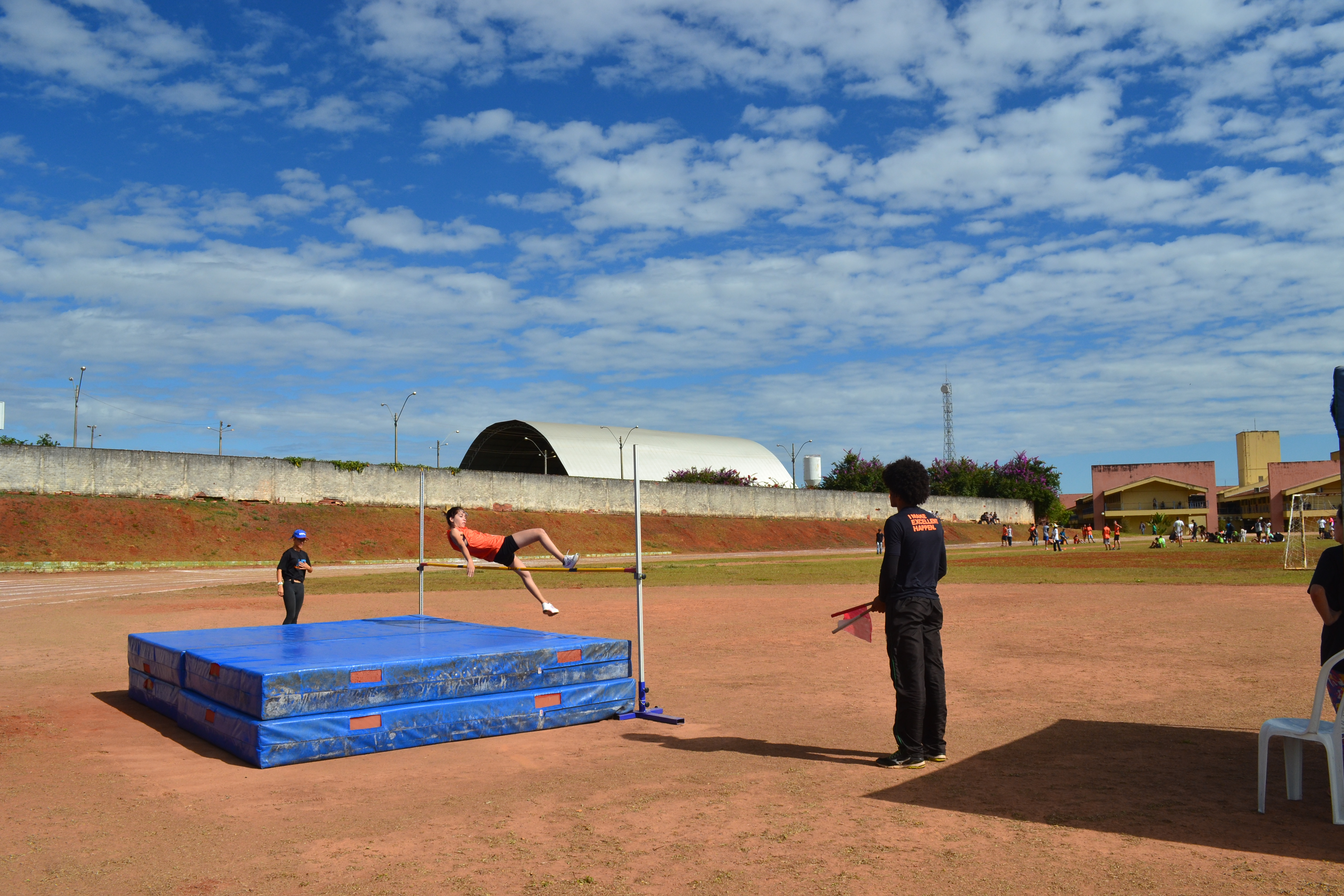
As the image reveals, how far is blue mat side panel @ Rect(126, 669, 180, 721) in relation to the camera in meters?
9.23

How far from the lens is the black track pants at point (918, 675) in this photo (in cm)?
693

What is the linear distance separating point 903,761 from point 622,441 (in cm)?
7364

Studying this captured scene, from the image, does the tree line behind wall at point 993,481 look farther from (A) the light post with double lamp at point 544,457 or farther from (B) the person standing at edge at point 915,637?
(B) the person standing at edge at point 915,637

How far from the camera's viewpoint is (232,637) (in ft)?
34.0

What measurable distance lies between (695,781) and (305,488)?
52.2 m

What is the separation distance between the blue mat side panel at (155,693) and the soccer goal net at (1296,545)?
31671 millimetres

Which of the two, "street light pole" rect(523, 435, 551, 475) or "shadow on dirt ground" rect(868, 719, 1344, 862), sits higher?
"street light pole" rect(523, 435, 551, 475)

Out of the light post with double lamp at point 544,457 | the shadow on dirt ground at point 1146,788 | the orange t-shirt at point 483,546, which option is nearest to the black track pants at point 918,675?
the shadow on dirt ground at point 1146,788

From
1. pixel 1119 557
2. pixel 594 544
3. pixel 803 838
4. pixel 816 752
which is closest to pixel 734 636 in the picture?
pixel 816 752

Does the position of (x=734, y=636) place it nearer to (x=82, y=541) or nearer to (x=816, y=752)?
(x=816, y=752)

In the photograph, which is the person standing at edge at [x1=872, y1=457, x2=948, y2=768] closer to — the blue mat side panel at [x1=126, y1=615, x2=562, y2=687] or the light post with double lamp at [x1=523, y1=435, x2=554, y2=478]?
the blue mat side panel at [x1=126, y1=615, x2=562, y2=687]

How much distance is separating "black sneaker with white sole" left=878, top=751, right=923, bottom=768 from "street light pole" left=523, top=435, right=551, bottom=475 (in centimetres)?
6653

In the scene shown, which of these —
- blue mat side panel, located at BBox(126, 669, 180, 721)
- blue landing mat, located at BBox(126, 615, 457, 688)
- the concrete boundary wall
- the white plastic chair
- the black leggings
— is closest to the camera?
the white plastic chair

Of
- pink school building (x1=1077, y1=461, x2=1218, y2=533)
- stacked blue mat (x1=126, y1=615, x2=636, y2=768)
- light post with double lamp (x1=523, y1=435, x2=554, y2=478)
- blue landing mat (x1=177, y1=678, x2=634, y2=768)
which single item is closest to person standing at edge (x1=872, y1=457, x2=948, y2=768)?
blue landing mat (x1=177, y1=678, x2=634, y2=768)
